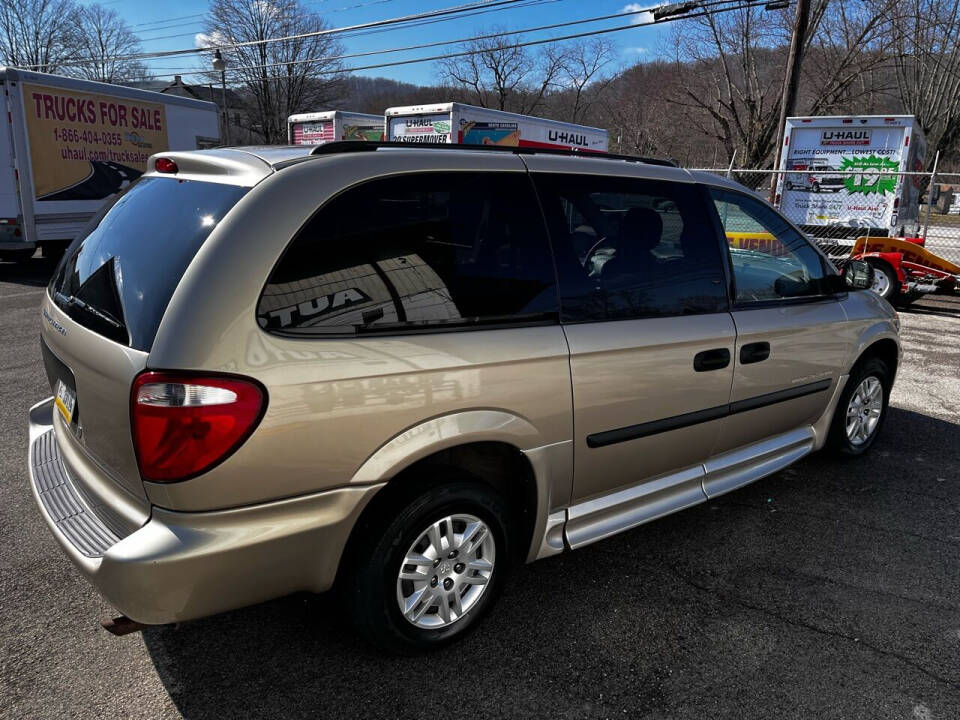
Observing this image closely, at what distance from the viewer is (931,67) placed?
35.2 meters

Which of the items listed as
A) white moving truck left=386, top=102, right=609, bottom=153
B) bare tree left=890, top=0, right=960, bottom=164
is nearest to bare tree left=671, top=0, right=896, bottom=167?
bare tree left=890, top=0, right=960, bottom=164

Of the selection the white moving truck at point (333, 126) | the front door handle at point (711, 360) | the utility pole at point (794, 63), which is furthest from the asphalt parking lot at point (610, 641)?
the white moving truck at point (333, 126)

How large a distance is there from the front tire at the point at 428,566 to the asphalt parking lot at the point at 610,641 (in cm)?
15

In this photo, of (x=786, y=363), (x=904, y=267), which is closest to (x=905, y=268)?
(x=904, y=267)

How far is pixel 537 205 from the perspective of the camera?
2.66m

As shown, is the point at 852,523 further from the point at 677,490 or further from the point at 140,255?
the point at 140,255

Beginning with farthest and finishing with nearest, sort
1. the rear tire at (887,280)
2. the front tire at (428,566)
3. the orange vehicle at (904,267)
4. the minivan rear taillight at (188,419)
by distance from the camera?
the rear tire at (887,280) → the orange vehicle at (904,267) → the front tire at (428,566) → the minivan rear taillight at (188,419)

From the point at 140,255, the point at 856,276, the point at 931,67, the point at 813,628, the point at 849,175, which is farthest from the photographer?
the point at 931,67

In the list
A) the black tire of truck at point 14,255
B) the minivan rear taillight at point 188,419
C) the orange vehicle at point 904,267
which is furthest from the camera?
the black tire of truck at point 14,255

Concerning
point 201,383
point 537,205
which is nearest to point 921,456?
point 537,205

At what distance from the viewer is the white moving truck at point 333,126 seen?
57.1 ft

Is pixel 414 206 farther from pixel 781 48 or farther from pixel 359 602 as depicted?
pixel 781 48

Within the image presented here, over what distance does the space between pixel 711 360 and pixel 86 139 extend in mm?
12350

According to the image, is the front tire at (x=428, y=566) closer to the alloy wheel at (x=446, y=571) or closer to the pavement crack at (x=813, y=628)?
the alloy wheel at (x=446, y=571)
